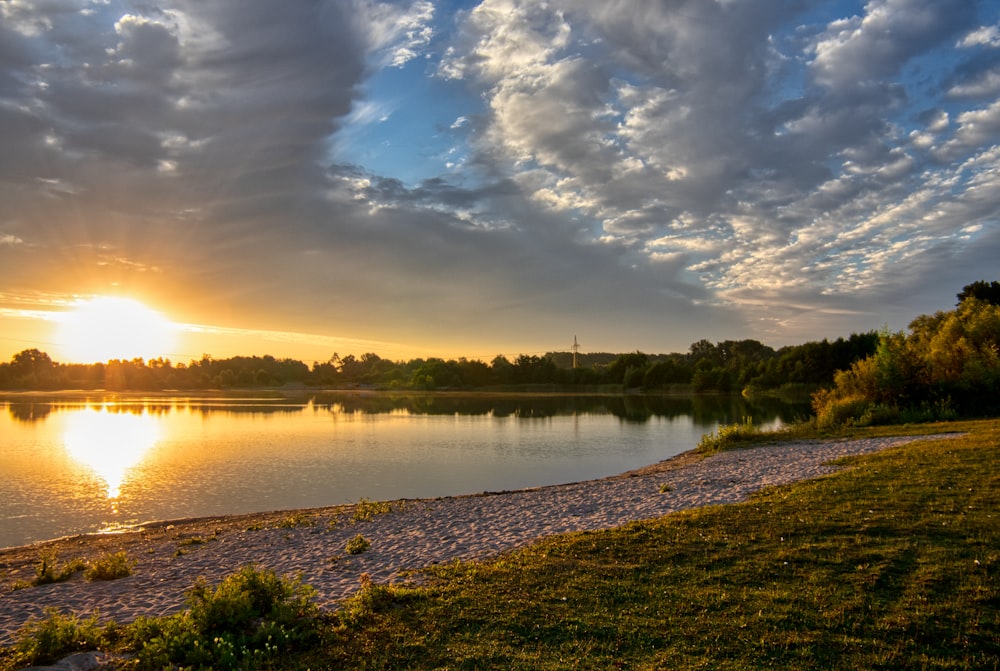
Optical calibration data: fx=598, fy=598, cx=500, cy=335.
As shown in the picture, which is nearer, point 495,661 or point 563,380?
point 495,661

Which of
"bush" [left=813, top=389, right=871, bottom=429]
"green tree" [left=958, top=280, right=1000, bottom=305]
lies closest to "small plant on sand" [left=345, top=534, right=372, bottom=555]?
"bush" [left=813, top=389, right=871, bottom=429]

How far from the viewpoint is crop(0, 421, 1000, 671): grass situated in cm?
546

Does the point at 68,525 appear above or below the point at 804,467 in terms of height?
below

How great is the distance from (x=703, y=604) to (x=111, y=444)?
1529 inches

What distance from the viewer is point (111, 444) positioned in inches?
1406

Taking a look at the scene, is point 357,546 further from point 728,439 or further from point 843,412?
point 843,412

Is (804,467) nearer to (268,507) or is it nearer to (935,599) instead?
(935,599)

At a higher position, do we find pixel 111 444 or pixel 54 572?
pixel 54 572

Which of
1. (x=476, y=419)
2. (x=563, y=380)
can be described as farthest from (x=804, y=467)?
(x=563, y=380)

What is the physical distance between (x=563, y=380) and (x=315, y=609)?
137233 mm

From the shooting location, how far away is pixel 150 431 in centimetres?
4422

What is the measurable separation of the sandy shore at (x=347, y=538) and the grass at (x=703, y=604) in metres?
1.57

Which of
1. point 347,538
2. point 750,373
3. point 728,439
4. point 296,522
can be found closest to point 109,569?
point 347,538

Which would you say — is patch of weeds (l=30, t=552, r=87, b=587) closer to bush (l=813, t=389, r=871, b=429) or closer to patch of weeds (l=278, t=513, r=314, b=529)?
patch of weeds (l=278, t=513, r=314, b=529)
